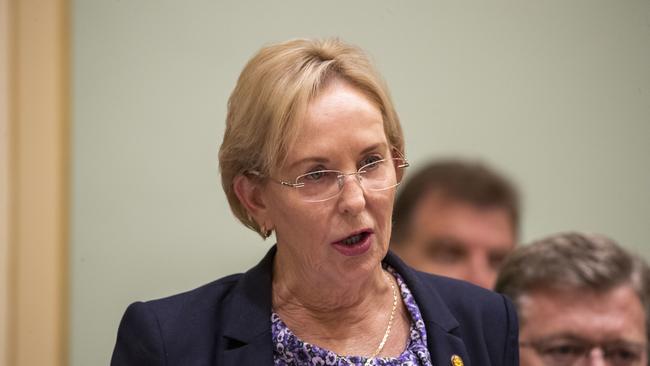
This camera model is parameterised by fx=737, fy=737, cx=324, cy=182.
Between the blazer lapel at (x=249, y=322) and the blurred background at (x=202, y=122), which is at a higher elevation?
the blurred background at (x=202, y=122)

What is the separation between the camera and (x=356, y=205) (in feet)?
4.89

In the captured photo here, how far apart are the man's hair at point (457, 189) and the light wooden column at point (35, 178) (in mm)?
1000

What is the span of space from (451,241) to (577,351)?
0.49 meters

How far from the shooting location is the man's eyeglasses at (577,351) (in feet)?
7.19

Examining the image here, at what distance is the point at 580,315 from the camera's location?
86.7 inches

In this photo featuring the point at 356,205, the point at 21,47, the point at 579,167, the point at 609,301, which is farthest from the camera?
the point at 579,167

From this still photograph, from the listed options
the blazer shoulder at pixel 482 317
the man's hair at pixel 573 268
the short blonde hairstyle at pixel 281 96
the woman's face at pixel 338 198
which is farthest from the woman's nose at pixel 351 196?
the man's hair at pixel 573 268

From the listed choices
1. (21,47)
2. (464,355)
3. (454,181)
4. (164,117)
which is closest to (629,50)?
(454,181)

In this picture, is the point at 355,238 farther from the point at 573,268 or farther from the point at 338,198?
the point at 573,268

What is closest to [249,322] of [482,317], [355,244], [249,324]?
[249,324]

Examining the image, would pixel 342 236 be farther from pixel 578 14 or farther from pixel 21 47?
pixel 578 14

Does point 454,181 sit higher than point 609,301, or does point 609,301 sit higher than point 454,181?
point 454,181

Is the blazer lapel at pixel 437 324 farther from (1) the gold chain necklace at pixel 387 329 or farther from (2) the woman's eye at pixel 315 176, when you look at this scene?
(2) the woman's eye at pixel 315 176

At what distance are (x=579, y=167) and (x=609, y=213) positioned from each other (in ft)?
0.61
